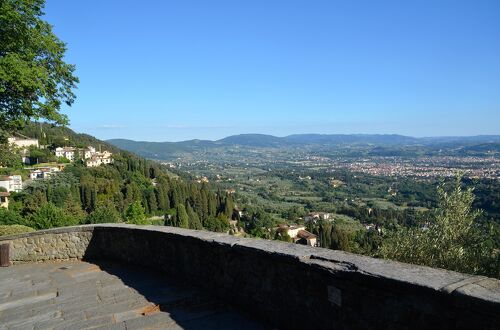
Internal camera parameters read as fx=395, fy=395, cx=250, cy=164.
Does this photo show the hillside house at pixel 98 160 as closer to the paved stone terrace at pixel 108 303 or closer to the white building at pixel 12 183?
the white building at pixel 12 183

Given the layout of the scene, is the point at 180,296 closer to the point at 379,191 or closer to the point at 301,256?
the point at 301,256

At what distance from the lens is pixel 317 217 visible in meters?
80.0

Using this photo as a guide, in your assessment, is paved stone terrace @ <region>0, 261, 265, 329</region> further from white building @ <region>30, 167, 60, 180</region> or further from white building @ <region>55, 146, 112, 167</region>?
white building @ <region>55, 146, 112, 167</region>

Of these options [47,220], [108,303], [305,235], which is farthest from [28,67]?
[305,235]

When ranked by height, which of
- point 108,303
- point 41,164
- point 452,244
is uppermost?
point 108,303

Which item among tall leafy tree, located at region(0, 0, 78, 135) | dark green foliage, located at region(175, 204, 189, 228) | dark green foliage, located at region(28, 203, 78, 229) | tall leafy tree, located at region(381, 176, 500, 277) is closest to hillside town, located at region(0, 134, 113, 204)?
dark green foliage, located at region(175, 204, 189, 228)

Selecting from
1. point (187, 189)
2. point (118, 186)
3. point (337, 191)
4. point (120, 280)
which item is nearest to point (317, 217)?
point (187, 189)

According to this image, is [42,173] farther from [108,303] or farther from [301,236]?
[108,303]

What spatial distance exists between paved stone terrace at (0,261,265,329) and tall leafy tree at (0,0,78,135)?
5395mm

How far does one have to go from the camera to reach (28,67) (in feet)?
33.6

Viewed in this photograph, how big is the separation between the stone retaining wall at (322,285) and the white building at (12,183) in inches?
2749

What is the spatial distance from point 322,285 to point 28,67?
1002 centimetres

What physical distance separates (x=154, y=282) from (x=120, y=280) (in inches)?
28.9

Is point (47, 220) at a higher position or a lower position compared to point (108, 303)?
lower
